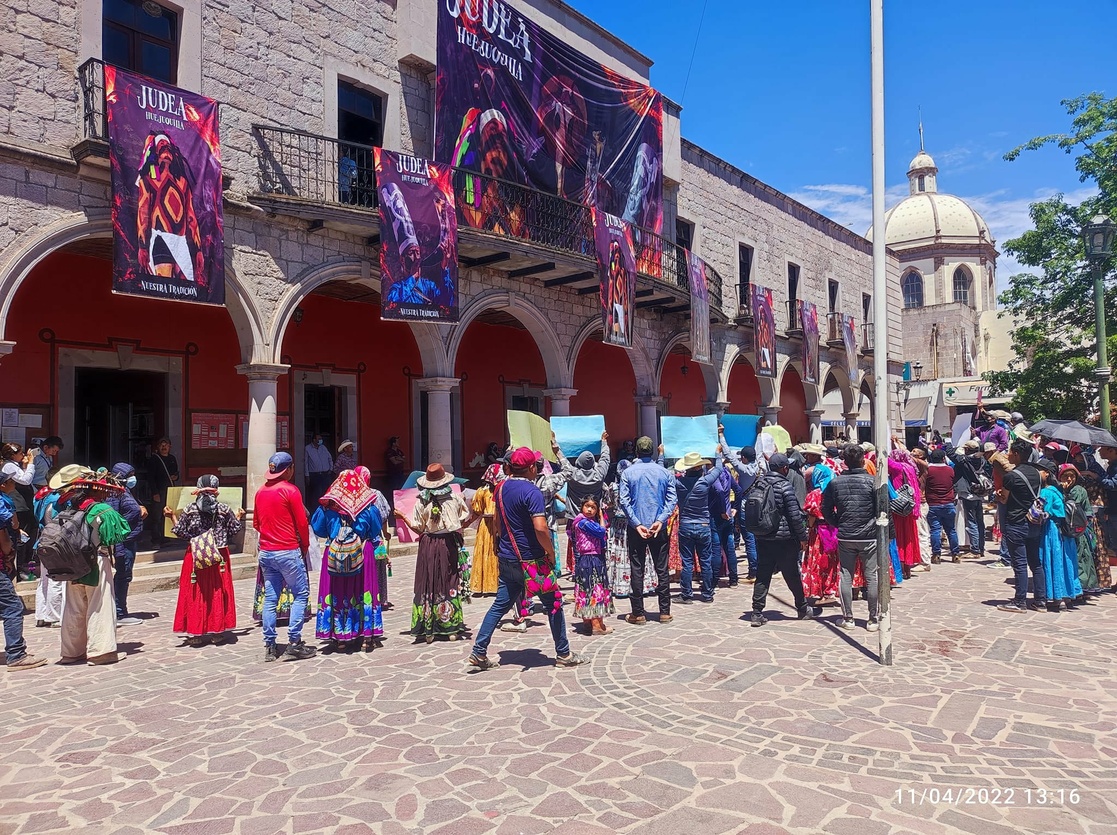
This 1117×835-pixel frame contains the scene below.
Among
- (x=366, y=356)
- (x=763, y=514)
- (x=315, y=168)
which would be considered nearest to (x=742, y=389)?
(x=366, y=356)

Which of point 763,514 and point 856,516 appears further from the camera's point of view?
point 763,514

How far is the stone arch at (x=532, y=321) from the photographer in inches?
516

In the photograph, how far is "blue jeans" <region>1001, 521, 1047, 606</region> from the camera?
6.96 metres

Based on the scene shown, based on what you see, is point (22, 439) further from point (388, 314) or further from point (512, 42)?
point (512, 42)

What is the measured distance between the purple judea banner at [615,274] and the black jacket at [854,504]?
7.70 meters

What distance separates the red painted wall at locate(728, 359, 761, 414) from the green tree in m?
8.53

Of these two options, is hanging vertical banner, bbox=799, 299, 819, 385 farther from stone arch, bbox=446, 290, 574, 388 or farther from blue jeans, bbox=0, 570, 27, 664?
blue jeans, bbox=0, 570, 27, 664

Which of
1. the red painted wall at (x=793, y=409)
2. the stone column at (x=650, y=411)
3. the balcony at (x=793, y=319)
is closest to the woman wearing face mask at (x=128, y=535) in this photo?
the stone column at (x=650, y=411)

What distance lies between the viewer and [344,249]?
36.9 feet

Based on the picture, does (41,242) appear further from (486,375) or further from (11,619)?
(486,375)

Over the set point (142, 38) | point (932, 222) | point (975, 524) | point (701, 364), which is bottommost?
point (975, 524)

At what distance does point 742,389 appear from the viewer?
25.4m

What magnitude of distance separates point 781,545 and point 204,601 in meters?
5.13

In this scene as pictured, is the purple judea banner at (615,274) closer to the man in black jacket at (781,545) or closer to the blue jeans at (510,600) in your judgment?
the man in black jacket at (781,545)
